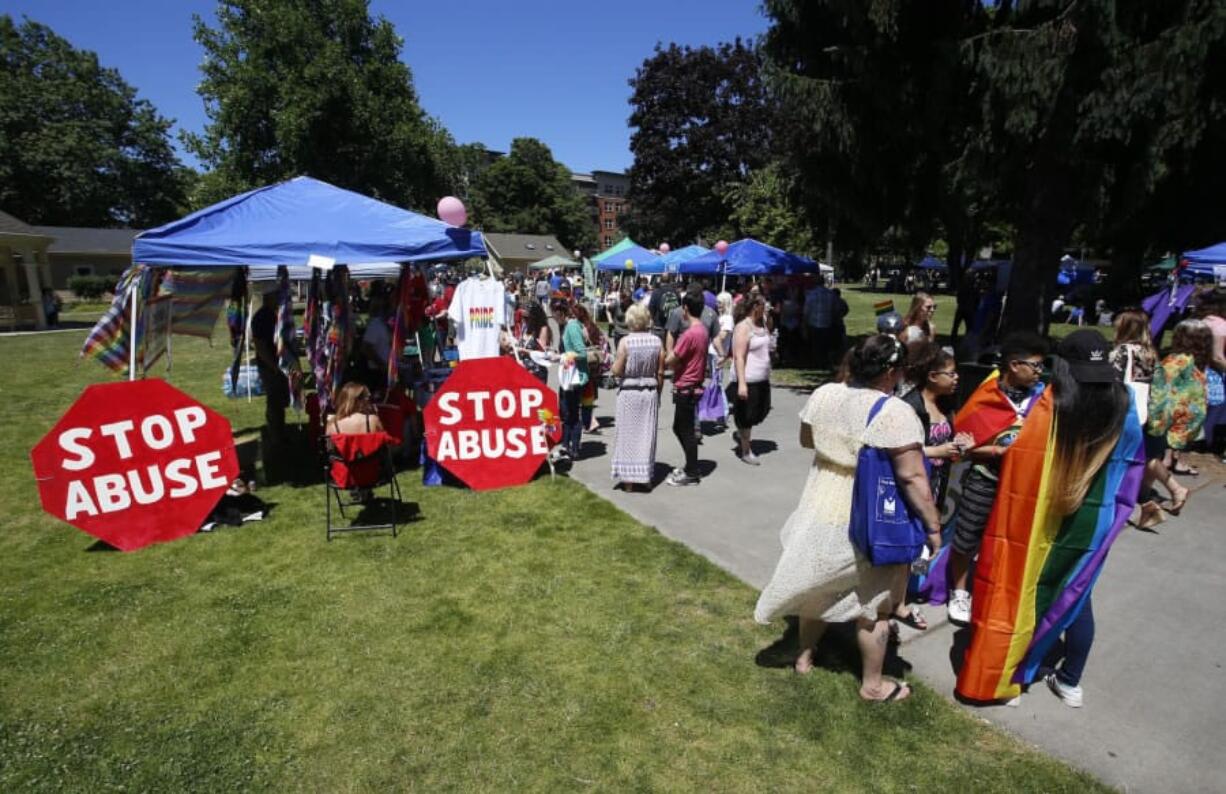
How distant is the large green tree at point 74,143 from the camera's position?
4200cm

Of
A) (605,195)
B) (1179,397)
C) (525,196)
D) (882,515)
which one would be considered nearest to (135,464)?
(882,515)

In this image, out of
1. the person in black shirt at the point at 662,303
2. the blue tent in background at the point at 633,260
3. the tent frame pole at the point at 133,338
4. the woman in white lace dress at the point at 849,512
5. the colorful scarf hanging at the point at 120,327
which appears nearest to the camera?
the woman in white lace dress at the point at 849,512

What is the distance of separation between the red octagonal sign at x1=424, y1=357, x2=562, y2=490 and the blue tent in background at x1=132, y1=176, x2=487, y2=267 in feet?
4.49

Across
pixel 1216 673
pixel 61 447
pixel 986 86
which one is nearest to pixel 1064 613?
pixel 1216 673

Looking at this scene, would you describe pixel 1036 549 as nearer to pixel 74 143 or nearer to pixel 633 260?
pixel 633 260

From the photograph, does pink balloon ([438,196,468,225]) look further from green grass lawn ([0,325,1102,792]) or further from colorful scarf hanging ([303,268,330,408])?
green grass lawn ([0,325,1102,792])

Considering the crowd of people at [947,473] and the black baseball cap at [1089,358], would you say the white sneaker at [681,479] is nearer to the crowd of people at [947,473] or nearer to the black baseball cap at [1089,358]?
the crowd of people at [947,473]

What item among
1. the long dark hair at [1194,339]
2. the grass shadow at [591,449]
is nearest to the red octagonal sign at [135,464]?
the grass shadow at [591,449]

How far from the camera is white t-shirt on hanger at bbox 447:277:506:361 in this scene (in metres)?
7.75

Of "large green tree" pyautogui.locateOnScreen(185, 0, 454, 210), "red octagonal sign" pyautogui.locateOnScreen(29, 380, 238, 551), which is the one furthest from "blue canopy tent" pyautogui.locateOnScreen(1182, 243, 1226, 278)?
"large green tree" pyautogui.locateOnScreen(185, 0, 454, 210)

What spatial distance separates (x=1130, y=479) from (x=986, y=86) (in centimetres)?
799

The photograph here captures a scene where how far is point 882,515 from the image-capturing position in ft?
9.05

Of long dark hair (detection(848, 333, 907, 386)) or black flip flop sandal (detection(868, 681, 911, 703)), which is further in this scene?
black flip flop sandal (detection(868, 681, 911, 703))

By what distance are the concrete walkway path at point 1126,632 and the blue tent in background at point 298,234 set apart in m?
2.91
